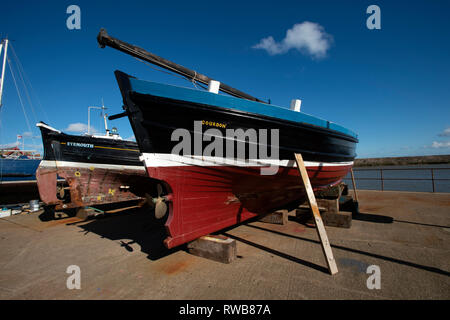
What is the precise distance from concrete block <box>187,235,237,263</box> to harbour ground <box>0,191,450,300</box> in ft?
0.33

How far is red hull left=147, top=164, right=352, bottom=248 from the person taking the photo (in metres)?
2.97

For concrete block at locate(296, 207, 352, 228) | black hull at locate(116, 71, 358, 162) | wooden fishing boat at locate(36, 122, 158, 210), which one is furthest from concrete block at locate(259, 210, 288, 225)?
wooden fishing boat at locate(36, 122, 158, 210)

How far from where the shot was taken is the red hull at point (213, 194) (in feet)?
9.75

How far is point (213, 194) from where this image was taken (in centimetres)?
337

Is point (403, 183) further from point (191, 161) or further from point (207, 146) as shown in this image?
point (191, 161)

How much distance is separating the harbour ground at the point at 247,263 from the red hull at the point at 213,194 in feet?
1.65

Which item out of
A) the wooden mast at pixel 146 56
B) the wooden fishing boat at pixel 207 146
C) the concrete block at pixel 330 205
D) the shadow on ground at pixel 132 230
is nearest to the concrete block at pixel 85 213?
the shadow on ground at pixel 132 230

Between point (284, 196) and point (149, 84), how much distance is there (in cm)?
350

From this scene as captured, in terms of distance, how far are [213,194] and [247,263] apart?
112 centimetres

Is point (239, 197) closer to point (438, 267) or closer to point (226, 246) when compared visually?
point (226, 246)

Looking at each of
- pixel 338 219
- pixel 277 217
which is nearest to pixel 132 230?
pixel 277 217

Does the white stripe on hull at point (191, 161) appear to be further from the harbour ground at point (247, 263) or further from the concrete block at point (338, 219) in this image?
the concrete block at point (338, 219)

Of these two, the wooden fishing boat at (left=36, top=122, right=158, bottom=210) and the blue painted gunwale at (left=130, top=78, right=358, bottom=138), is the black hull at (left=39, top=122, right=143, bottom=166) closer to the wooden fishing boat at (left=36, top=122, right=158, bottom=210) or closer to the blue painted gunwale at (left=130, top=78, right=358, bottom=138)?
the wooden fishing boat at (left=36, top=122, right=158, bottom=210)
